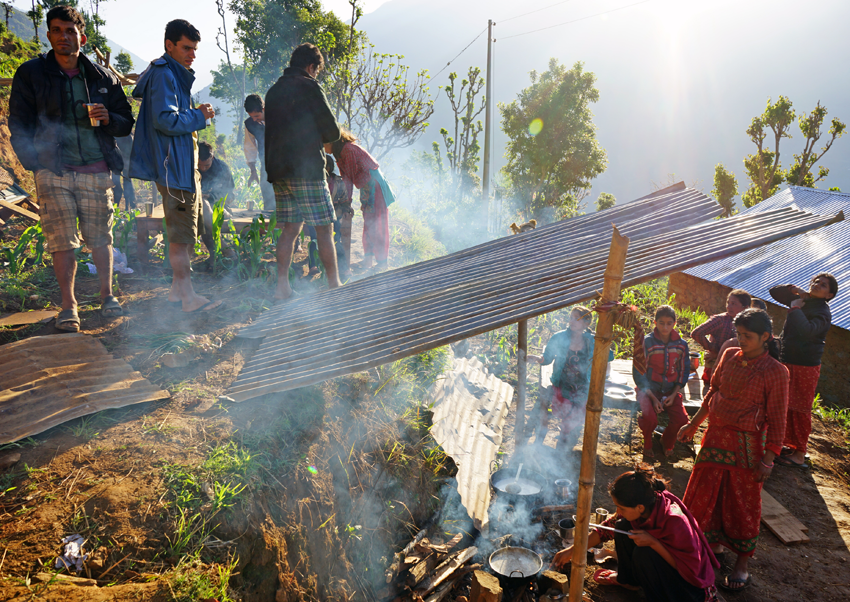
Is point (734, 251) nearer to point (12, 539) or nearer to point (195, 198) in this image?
point (12, 539)

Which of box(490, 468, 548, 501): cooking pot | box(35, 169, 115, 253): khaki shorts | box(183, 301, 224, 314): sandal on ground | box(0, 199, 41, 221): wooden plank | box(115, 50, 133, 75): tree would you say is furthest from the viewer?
box(115, 50, 133, 75): tree

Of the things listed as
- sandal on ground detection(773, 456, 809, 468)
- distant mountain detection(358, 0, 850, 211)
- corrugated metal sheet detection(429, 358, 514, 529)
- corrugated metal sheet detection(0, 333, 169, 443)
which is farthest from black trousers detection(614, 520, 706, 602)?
distant mountain detection(358, 0, 850, 211)

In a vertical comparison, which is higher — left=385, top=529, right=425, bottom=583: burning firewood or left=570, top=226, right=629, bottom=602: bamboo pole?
left=570, top=226, right=629, bottom=602: bamboo pole

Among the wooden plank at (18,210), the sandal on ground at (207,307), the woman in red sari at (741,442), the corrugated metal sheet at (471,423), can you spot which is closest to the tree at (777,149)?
the corrugated metal sheet at (471,423)

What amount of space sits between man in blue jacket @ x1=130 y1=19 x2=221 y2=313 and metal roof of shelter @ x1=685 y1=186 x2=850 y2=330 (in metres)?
8.29

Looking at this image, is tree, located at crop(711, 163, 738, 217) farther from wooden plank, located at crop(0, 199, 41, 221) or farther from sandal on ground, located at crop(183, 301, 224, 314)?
wooden plank, located at crop(0, 199, 41, 221)

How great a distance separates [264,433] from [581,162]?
23890mm

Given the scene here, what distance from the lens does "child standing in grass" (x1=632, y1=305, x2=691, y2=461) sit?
490cm

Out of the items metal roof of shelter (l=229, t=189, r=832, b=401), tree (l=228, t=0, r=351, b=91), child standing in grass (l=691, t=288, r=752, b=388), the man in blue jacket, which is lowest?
child standing in grass (l=691, t=288, r=752, b=388)

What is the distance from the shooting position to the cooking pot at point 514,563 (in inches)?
122

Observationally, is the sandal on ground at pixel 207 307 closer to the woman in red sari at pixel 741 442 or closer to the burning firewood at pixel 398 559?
the burning firewood at pixel 398 559

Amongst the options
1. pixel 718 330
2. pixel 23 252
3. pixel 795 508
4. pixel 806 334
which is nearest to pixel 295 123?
pixel 23 252

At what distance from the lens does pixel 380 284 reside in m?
3.78

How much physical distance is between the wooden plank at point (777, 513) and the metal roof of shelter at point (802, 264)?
4.19 metres
